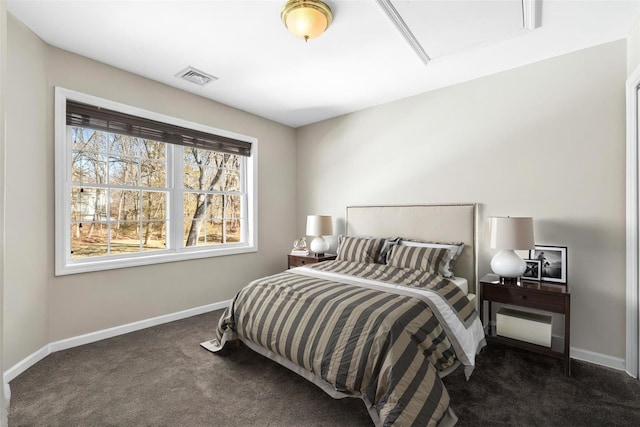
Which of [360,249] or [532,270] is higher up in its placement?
Result: [360,249]

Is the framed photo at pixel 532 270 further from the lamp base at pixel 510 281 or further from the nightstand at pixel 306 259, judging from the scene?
the nightstand at pixel 306 259

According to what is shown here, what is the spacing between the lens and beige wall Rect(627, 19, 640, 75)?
2.35 meters

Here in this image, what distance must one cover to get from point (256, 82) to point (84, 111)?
1.66 metres

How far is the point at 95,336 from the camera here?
295 centimetres

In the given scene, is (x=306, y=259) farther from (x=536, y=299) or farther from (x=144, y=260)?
(x=536, y=299)

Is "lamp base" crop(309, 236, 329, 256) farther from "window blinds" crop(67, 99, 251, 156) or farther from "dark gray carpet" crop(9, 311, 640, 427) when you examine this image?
"dark gray carpet" crop(9, 311, 640, 427)

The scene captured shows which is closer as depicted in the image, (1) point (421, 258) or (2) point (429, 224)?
(1) point (421, 258)

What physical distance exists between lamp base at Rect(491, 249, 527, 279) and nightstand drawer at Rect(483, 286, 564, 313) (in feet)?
0.42

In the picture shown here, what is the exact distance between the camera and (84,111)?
115 inches

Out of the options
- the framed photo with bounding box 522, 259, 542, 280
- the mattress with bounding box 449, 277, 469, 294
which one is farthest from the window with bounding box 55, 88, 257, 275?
the framed photo with bounding box 522, 259, 542, 280

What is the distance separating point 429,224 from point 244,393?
2472 mm

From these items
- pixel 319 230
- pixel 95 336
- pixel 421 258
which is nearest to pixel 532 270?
pixel 421 258

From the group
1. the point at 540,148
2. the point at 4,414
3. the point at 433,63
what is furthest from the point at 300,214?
the point at 4,414

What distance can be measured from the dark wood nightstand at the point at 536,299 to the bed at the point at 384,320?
0.22 m
